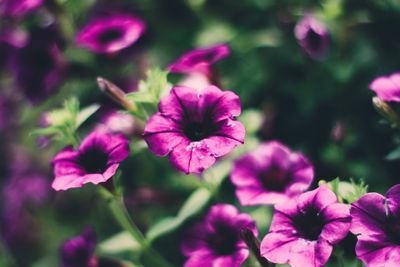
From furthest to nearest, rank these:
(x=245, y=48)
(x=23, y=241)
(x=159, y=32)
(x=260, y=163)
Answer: (x=23, y=241) < (x=159, y=32) < (x=245, y=48) < (x=260, y=163)

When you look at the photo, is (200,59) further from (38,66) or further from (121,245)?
(38,66)

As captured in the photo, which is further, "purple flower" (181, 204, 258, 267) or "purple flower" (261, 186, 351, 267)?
"purple flower" (181, 204, 258, 267)

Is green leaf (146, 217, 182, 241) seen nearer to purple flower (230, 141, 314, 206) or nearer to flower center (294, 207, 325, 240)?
purple flower (230, 141, 314, 206)

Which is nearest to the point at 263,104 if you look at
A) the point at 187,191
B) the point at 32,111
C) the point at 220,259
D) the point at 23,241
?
the point at 187,191

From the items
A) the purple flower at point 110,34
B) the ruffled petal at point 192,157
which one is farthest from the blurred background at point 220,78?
the ruffled petal at point 192,157

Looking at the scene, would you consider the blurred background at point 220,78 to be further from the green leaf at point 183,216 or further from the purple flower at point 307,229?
the purple flower at point 307,229

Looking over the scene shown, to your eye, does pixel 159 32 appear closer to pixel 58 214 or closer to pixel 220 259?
pixel 58 214

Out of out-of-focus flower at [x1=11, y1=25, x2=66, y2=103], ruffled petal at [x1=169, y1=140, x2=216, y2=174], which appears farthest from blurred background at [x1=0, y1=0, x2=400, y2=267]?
ruffled petal at [x1=169, y1=140, x2=216, y2=174]
